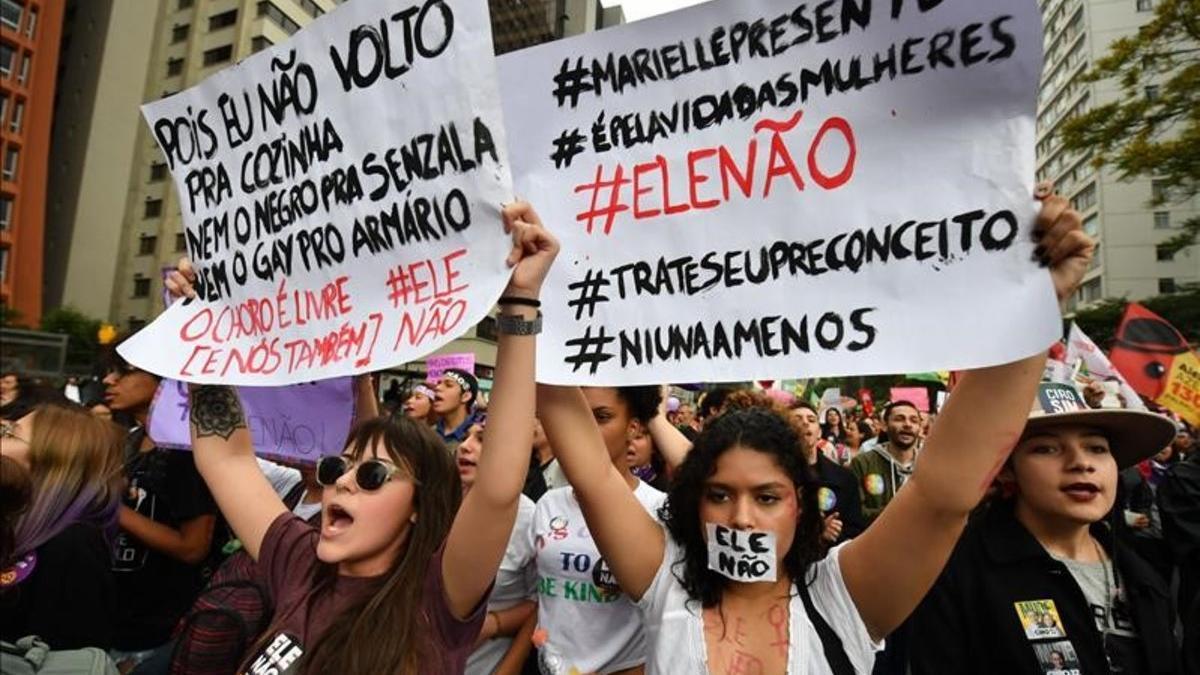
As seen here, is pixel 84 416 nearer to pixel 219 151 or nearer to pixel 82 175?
pixel 219 151

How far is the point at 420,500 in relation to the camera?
1830 millimetres

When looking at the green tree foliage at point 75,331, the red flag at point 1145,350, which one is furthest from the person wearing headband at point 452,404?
the green tree foliage at point 75,331

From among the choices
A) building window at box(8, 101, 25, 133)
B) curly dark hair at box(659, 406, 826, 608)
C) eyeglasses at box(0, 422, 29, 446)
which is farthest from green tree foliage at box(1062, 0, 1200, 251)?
building window at box(8, 101, 25, 133)

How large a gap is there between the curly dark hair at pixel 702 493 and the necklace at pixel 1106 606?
816 mm

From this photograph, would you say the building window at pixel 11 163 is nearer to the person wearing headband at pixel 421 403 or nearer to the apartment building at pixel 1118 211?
the person wearing headband at pixel 421 403

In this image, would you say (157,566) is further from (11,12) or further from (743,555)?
(11,12)

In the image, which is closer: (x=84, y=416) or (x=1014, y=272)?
(x=1014, y=272)

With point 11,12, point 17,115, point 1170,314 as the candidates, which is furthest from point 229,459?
point 11,12

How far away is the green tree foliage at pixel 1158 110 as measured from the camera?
52.4 feet

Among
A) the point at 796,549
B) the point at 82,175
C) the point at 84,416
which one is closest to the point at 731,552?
the point at 796,549

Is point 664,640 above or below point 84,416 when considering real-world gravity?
below

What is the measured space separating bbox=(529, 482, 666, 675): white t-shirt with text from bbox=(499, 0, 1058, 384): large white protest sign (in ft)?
2.58

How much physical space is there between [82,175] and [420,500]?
4732 centimetres

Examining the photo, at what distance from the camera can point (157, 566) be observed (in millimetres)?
2877
